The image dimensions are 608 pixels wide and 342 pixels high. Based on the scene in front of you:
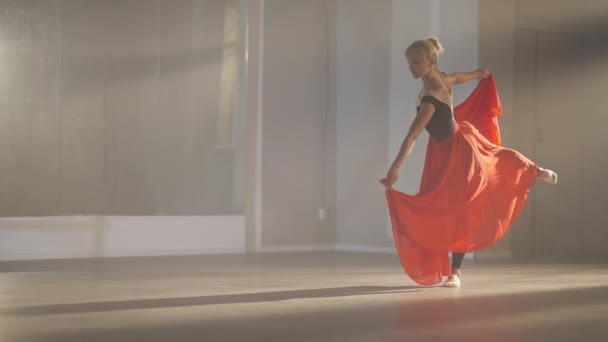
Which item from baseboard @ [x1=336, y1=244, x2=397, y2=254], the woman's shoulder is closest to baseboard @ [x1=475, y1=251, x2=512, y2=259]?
baseboard @ [x1=336, y1=244, x2=397, y2=254]

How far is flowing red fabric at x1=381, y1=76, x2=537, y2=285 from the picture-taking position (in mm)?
4629

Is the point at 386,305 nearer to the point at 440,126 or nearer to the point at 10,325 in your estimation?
the point at 440,126

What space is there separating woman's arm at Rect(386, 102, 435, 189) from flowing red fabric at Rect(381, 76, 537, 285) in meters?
0.10

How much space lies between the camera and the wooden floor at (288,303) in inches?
118

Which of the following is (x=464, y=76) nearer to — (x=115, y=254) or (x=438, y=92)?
(x=438, y=92)

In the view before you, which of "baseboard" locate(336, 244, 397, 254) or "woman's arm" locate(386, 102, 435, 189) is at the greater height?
"woman's arm" locate(386, 102, 435, 189)

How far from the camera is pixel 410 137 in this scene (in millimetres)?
4613

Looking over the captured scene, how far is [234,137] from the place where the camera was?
7.94 metres

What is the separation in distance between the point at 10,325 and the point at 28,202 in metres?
3.69

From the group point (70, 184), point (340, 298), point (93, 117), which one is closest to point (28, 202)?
point (70, 184)

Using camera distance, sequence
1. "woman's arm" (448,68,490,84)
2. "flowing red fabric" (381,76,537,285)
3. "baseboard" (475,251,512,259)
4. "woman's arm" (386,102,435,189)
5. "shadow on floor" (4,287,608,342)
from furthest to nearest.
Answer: "baseboard" (475,251,512,259), "woman's arm" (448,68,490,84), "flowing red fabric" (381,76,537,285), "woman's arm" (386,102,435,189), "shadow on floor" (4,287,608,342)

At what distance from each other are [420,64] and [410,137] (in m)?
0.40

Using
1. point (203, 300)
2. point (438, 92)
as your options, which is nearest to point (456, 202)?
point (438, 92)

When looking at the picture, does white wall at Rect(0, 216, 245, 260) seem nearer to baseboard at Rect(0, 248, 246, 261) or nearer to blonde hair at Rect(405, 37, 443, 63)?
baseboard at Rect(0, 248, 246, 261)
